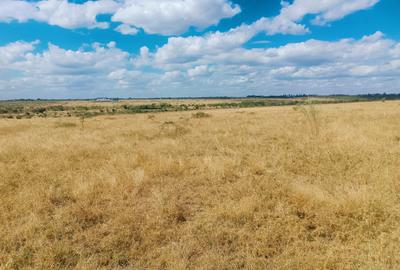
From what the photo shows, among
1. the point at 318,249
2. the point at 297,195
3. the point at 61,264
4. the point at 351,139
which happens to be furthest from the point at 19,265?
the point at 351,139

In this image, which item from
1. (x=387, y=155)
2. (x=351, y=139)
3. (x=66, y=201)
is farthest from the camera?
(x=351, y=139)

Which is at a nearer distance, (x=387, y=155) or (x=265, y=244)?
(x=265, y=244)

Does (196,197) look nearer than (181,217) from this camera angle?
No

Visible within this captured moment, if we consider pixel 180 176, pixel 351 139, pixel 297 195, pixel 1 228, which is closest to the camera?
pixel 1 228

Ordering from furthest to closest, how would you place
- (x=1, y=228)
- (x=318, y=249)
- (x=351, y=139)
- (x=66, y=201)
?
(x=351, y=139), (x=66, y=201), (x=1, y=228), (x=318, y=249)

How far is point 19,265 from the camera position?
4754 millimetres

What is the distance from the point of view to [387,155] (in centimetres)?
1091

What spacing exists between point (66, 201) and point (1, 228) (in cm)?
177

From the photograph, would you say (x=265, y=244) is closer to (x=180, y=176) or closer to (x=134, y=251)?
(x=134, y=251)

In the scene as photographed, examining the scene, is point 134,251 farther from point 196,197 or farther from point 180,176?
point 180,176

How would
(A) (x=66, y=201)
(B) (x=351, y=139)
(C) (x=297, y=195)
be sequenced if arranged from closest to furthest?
(C) (x=297, y=195) < (A) (x=66, y=201) < (B) (x=351, y=139)

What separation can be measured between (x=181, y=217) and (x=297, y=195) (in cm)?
267

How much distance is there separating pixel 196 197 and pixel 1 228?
4.06m

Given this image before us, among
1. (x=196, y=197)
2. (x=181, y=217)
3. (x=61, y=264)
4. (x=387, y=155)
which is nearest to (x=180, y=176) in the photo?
(x=196, y=197)
